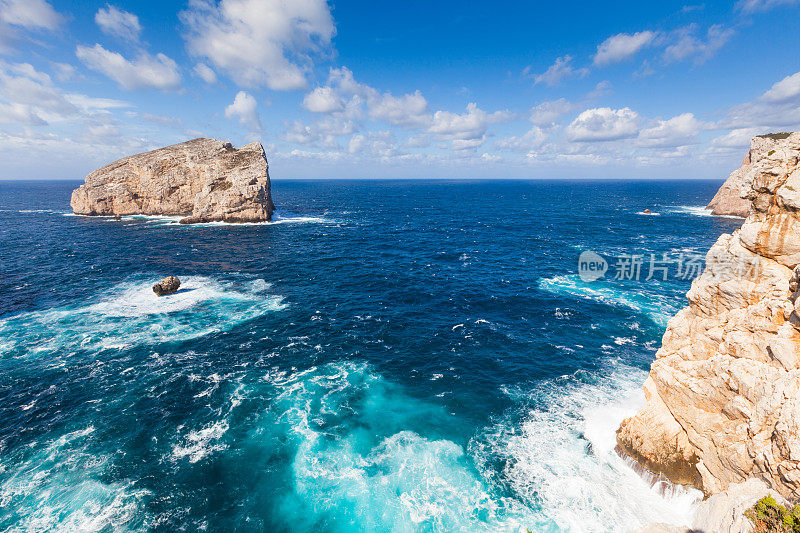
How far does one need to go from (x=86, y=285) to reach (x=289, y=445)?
2616 inches

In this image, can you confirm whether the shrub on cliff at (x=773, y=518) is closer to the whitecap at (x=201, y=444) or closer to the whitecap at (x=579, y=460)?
the whitecap at (x=579, y=460)

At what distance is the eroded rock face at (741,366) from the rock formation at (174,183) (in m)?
138

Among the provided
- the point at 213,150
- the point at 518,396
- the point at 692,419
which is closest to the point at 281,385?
the point at 518,396

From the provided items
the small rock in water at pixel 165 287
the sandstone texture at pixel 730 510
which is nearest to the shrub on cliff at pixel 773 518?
the sandstone texture at pixel 730 510

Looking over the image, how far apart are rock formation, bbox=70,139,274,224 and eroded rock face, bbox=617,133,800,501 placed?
137727 mm

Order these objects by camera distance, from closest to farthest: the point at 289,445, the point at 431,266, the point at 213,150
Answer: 1. the point at 289,445
2. the point at 431,266
3. the point at 213,150

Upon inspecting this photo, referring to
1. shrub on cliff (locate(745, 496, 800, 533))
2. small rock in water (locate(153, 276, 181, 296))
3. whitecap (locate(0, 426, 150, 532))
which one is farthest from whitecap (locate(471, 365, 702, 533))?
small rock in water (locate(153, 276, 181, 296))

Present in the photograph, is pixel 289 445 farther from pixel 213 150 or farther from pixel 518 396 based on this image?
pixel 213 150

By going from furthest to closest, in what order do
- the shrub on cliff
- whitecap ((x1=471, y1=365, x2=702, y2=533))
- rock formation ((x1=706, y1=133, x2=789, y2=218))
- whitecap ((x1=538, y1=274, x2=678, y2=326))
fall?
rock formation ((x1=706, y1=133, x2=789, y2=218)) → whitecap ((x1=538, y1=274, x2=678, y2=326)) → whitecap ((x1=471, y1=365, x2=702, y2=533)) → the shrub on cliff

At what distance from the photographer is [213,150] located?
150 m

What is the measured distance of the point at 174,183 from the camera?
486 ft

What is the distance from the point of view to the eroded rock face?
67.9 ft

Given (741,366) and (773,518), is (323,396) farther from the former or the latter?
(741,366)

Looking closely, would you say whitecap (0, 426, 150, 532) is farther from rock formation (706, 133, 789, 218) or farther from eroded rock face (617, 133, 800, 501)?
rock formation (706, 133, 789, 218)
